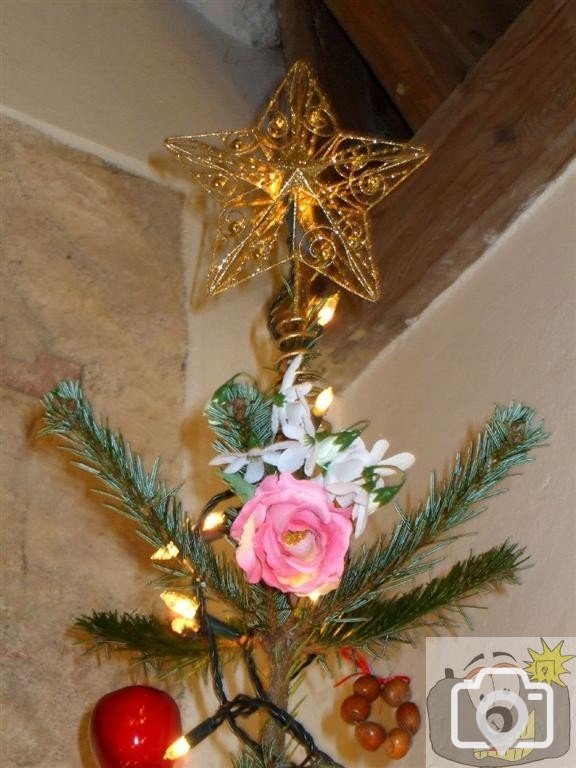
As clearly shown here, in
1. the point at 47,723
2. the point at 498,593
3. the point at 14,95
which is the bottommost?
the point at 47,723

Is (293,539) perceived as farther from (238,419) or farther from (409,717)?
(409,717)

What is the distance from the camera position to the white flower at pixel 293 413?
2.63 ft

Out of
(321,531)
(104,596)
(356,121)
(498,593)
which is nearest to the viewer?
(321,531)

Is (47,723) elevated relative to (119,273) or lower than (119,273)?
lower

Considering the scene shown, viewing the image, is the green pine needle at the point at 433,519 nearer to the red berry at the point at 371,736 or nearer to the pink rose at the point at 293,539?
the pink rose at the point at 293,539

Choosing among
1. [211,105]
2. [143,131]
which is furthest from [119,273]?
[211,105]

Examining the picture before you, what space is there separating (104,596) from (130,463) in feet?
1.83

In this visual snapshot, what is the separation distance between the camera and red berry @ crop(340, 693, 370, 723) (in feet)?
3.74

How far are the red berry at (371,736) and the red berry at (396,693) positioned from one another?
0.04m

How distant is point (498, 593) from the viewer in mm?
1084

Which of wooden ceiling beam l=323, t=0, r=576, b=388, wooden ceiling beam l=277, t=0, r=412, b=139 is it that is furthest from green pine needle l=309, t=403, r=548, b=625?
wooden ceiling beam l=277, t=0, r=412, b=139

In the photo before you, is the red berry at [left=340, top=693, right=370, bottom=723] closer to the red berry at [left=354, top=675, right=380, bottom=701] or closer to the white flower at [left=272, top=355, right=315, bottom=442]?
the red berry at [left=354, top=675, right=380, bottom=701]

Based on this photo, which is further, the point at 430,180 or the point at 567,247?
the point at 430,180

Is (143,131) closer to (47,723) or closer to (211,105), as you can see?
(211,105)
